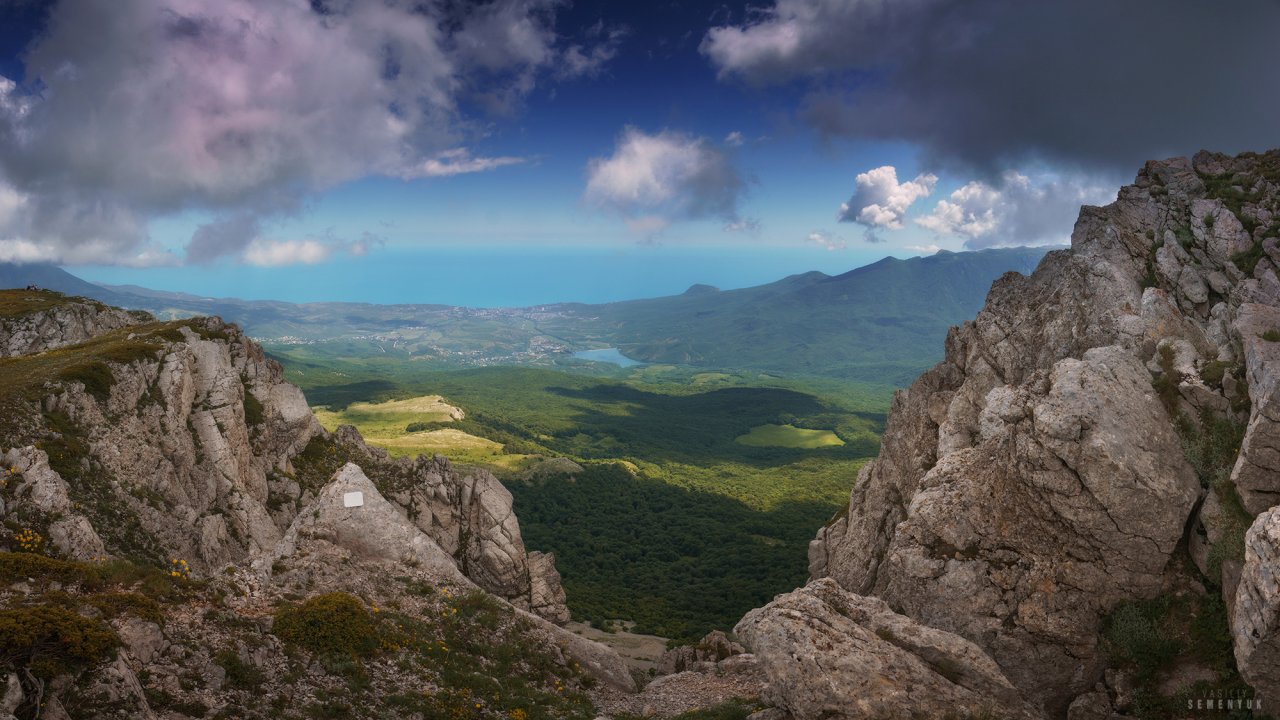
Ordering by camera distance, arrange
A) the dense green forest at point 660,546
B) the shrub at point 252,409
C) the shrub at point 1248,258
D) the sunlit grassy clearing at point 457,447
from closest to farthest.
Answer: the shrub at point 1248,258, the shrub at point 252,409, the dense green forest at point 660,546, the sunlit grassy clearing at point 457,447

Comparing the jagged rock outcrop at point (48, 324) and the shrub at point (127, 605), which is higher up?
the jagged rock outcrop at point (48, 324)

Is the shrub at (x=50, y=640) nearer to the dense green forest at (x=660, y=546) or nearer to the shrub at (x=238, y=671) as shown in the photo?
the shrub at (x=238, y=671)

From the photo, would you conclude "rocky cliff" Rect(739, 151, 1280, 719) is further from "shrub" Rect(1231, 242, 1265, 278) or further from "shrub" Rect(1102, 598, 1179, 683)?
"shrub" Rect(1231, 242, 1265, 278)

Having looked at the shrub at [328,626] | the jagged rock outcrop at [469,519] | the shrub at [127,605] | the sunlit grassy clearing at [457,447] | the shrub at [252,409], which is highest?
the shrub at [252,409]

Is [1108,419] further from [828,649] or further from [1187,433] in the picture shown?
[828,649]

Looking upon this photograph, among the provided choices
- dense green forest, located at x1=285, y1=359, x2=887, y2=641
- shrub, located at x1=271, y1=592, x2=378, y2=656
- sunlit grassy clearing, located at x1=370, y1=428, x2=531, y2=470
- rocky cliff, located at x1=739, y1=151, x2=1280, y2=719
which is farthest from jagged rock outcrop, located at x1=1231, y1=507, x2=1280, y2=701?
sunlit grassy clearing, located at x1=370, y1=428, x2=531, y2=470

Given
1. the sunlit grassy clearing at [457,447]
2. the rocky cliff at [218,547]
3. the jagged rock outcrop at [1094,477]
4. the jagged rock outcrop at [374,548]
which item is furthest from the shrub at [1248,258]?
the sunlit grassy clearing at [457,447]

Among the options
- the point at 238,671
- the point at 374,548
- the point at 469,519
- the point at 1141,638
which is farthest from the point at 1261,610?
the point at 469,519
